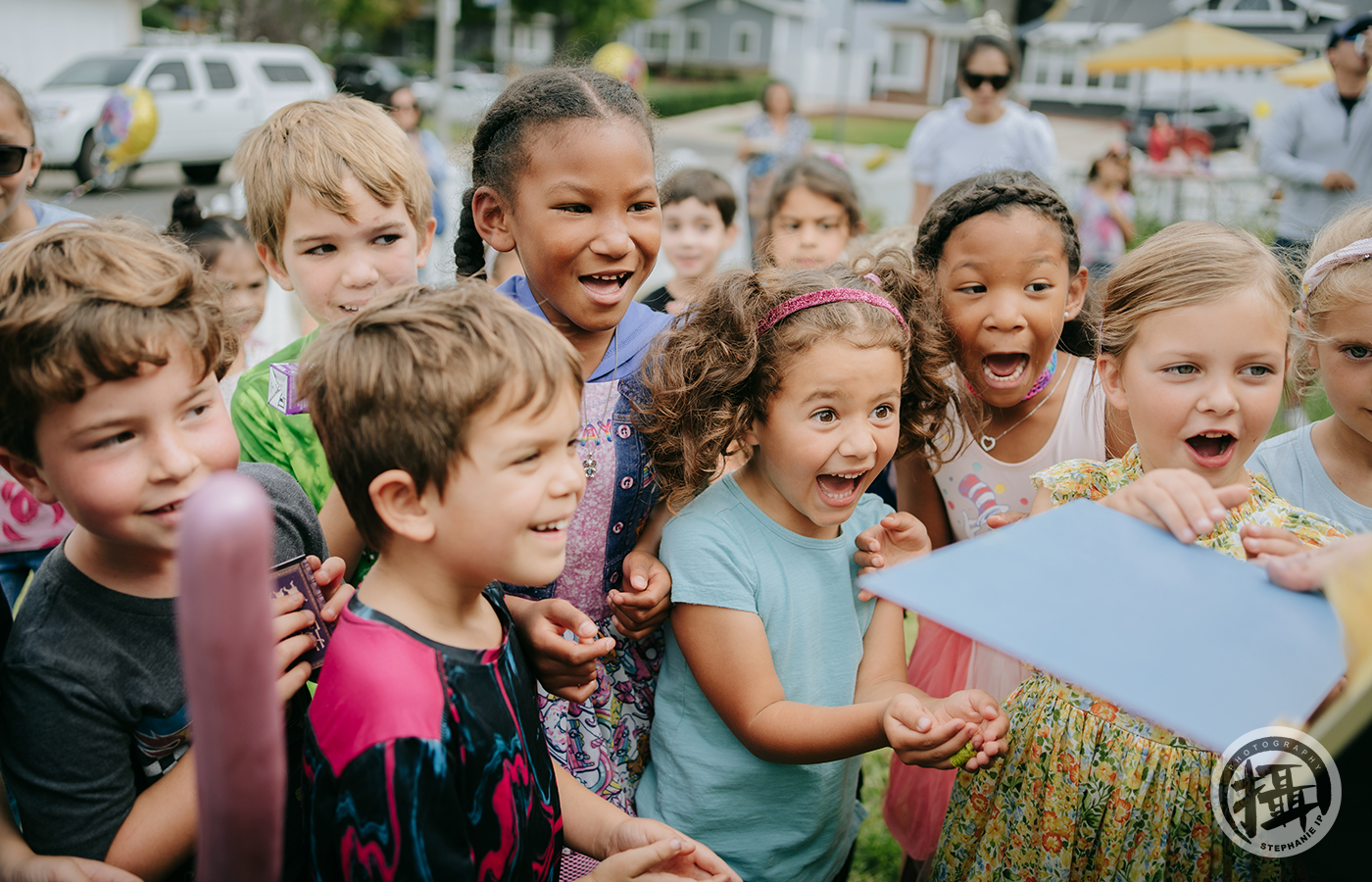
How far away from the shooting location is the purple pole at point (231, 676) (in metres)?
0.68

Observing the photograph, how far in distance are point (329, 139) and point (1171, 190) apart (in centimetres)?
1420

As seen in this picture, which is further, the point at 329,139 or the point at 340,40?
the point at 340,40

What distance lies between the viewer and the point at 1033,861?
1.82 metres

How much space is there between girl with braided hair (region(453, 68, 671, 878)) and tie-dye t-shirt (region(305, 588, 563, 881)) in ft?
1.97

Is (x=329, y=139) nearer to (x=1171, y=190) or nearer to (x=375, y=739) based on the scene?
(x=375, y=739)

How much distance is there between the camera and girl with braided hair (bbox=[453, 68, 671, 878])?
2.08 m

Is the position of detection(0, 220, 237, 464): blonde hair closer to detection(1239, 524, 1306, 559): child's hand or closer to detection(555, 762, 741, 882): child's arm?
detection(555, 762, 741, 882): child's arm

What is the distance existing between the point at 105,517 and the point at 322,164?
4.15ft

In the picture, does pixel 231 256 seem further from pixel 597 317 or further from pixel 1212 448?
pixel 1212 448

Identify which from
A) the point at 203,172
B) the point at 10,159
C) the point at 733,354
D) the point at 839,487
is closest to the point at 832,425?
the point at 839,487

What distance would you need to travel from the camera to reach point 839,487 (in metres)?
1.95

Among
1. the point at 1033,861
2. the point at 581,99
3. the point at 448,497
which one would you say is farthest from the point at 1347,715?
the point at 581,99

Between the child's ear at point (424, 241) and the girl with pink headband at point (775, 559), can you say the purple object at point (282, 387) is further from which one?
the girl with pink headband at point (775, 559)

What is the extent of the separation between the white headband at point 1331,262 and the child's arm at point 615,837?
71.7 inches
